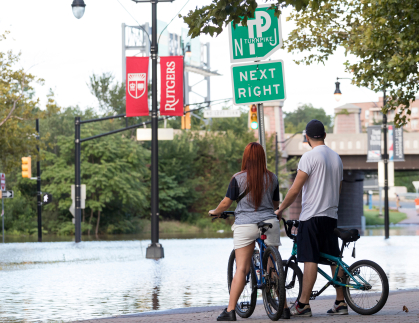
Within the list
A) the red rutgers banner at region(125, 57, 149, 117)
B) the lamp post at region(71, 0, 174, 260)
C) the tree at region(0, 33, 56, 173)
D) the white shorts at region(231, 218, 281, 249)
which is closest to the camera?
the white shorts at region(231, 218, 281, 249)

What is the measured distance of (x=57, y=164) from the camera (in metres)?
46.3

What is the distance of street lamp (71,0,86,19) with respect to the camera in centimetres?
2075

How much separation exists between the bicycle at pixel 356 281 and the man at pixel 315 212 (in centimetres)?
7

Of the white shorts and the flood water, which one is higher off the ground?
the white shorts

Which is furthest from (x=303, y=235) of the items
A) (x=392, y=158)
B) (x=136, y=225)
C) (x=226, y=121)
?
(x=226, y=121)

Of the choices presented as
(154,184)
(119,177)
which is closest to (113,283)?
(154,184)

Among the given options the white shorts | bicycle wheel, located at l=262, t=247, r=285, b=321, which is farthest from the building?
bicycle wheel, located at l=262, t=247, r=285, b=321

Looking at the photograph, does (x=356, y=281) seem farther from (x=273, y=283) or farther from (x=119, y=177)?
(x=119, y=177)

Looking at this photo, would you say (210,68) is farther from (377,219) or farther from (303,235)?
(303,235)

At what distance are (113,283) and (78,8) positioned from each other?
11367 mm

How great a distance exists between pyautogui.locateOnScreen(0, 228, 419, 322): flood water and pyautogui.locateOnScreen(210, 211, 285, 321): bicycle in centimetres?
198

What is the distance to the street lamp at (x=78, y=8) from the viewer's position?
817 inches

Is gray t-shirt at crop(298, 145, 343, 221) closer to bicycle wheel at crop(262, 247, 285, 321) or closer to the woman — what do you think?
the woman

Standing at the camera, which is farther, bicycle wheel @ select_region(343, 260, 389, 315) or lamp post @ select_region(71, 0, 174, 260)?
lamp post @ select_region(71, 0, 174, 260)
